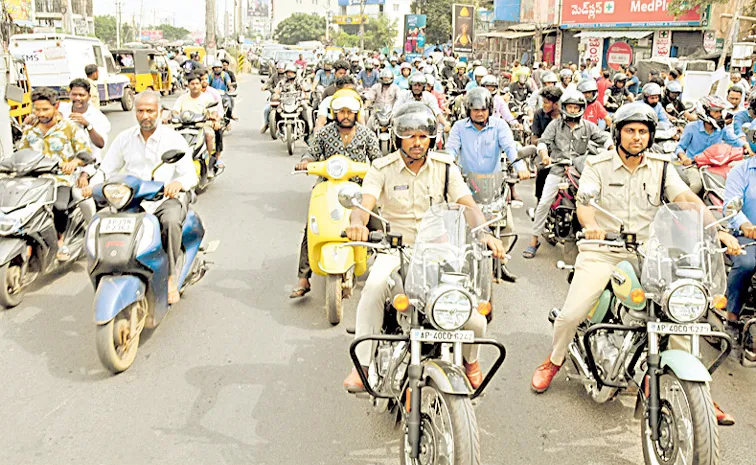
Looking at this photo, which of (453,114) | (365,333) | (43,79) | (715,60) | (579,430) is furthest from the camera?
(715,60)

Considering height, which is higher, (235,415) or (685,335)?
(685,335)

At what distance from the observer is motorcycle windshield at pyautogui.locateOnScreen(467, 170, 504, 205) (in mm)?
6699

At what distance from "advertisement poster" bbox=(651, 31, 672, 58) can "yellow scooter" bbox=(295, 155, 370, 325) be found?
2393cm

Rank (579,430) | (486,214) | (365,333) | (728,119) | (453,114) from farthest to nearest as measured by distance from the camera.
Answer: (453,114) → (728,119) → (486,214) → (579,430) → (365,333)

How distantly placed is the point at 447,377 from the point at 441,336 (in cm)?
18

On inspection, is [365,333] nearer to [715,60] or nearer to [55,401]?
[55,401]

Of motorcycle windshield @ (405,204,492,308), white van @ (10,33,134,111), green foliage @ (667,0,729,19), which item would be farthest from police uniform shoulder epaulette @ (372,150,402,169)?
green foliage @ (667,0,729,19)

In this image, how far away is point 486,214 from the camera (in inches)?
258

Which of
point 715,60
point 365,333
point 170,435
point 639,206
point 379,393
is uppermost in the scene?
point 715,60

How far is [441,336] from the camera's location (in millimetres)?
3197

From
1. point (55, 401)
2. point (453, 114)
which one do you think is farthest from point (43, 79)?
point (55, 401)

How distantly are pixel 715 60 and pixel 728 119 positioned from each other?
54.1 feet

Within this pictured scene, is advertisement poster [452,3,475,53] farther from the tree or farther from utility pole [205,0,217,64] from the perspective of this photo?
the tree

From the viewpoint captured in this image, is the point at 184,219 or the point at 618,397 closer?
the point at 618,397
